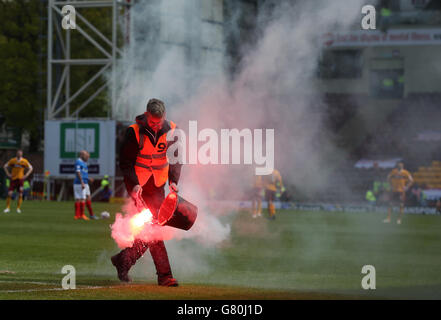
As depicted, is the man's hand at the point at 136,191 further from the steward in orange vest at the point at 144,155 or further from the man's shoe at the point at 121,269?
the man's shoe at the point at 121,269

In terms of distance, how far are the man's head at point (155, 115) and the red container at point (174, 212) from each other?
2.86ft

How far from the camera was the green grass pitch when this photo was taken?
10.2 m

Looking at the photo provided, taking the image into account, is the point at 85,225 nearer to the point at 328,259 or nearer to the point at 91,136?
the point at 328,259

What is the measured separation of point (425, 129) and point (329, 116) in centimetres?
607

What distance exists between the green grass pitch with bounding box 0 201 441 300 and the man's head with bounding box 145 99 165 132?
2.05 m

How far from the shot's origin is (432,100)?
49.1 meters

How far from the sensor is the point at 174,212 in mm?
9867

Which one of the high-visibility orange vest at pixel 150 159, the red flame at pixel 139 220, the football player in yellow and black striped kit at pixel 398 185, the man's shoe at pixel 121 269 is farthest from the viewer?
the football player in yellow and black striped kit at pixel 398 185

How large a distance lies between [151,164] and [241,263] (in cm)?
542

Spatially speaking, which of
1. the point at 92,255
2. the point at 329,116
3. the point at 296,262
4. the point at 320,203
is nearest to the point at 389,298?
the point at 296,262

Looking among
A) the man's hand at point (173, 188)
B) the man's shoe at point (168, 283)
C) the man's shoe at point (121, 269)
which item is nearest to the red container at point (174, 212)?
the man's hand at point (173, 188)

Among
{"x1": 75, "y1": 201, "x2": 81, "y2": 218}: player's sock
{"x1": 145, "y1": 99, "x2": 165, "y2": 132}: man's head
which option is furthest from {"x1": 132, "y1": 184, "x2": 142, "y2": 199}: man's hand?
{"x1": 75, "y1": 201, "x2": 81, "y2": 218}: player's sock

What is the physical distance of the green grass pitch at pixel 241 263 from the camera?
1021 centimetres

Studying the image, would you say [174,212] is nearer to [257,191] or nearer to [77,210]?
[77,210]
